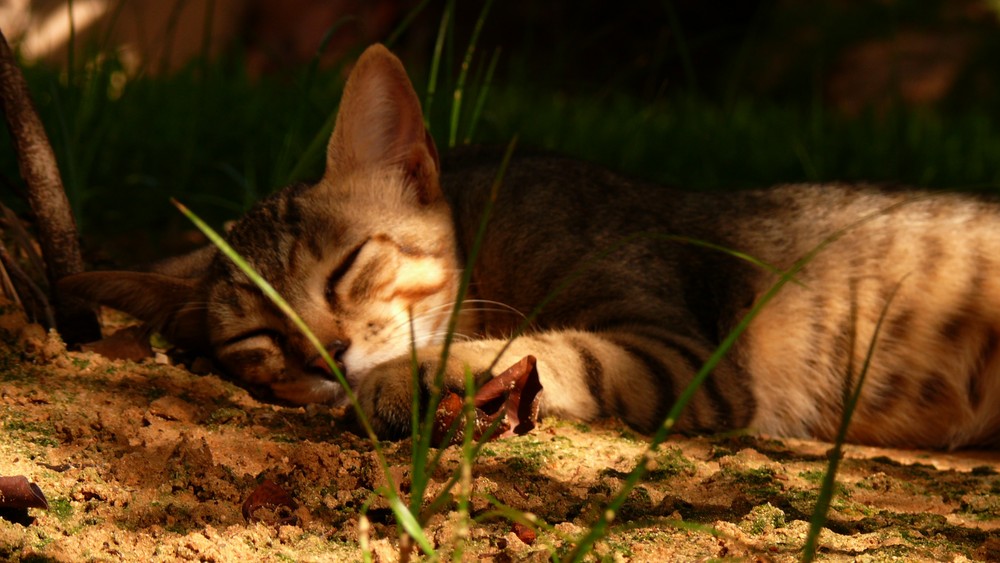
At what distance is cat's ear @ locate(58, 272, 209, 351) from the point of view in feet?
7.03

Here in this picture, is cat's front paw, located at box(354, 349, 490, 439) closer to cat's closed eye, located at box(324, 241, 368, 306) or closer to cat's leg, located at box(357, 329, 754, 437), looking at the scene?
cat's leg, located at box(357, 329, 754, 437)

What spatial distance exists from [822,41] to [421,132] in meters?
7.34

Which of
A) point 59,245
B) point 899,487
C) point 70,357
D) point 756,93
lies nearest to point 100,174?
point 59,245

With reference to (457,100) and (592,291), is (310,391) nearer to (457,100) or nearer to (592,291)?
(592,291)

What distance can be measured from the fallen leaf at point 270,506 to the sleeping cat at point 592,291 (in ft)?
2.02

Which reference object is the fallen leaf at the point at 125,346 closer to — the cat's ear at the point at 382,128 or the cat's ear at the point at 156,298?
the cat's ear at the point at 156,298

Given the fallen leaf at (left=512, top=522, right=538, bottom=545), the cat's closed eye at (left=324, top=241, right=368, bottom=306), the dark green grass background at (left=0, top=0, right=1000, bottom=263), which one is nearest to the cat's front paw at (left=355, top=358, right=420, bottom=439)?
the cat's closed eye at (left=324, top=241, right=368, bottom=306)

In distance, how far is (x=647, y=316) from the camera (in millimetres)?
2266

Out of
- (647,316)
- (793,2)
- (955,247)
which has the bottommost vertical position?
(647,316)

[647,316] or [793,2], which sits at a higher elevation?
[793,2]

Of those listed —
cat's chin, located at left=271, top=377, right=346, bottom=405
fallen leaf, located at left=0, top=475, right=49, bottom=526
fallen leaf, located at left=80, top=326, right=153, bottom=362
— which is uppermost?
fallen leaf, located at left=0, top=475, right=49, bottom=526

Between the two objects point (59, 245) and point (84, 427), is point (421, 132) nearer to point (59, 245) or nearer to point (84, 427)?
point (59, 245)

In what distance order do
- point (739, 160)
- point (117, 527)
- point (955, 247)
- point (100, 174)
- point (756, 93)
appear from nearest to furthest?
point (117, 527) < point (955, 247) < point (100, 174) < point (739, 160) < point (756, 93)

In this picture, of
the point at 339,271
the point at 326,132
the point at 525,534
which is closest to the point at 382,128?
the point at 339,271
